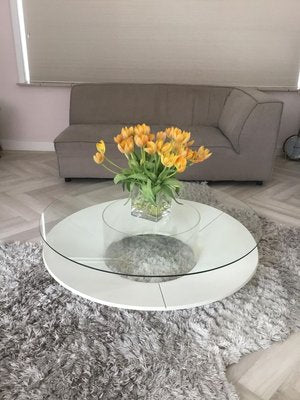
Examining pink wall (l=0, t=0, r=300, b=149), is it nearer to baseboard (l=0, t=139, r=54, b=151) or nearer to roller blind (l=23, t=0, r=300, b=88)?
baseboard (l=0, t=139, r=54, b=151)

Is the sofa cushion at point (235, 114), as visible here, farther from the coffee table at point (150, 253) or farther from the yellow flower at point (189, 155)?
the yellow flower at point (189, 155)

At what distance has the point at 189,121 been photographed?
3086 millimetres

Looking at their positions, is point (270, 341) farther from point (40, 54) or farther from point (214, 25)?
point (40, 54)

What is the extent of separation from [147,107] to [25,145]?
1417 millimetres

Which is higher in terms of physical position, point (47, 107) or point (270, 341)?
point (47, 107)

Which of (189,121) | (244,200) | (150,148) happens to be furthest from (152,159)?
(189,121)

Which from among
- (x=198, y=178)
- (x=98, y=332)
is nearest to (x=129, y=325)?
(x=98, y=332)

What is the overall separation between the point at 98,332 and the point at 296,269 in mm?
1053

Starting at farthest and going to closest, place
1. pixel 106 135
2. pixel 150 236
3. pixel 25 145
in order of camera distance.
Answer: pixel 25 145 → pixel 106 135 → pixel 150 236

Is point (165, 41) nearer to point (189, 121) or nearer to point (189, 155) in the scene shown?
point (189, 121)

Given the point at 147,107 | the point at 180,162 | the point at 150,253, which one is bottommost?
the point at 150,253

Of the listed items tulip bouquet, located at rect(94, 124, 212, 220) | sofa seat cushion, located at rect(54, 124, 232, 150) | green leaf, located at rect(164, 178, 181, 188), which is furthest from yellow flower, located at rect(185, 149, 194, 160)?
sofa seat cushion, located at rect(54, 124, 232, 150)

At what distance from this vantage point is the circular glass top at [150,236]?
1.27 m

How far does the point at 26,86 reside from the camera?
3.39 meters
